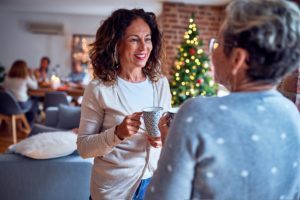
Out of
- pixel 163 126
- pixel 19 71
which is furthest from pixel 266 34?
pixel 19 71

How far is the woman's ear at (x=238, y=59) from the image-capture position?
0.67m

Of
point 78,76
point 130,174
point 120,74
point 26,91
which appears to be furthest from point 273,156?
point 78,76

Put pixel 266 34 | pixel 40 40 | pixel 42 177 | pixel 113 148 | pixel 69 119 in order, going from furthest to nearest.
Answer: pixel 40 40 → pixel 69 119 → pixel 42 177 → pixel 113 148 → pixel 266 34

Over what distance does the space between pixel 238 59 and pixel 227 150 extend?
0.19 m

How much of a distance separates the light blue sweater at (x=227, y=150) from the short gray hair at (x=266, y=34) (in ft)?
0.21

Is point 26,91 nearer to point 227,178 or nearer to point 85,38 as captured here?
point 85,38

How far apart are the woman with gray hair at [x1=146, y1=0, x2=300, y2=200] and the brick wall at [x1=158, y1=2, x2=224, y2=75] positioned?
4.43 metres

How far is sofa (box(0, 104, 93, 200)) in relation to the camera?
2.02m

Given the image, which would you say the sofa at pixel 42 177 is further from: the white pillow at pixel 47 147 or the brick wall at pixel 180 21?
the brick wall at pixel 180 21

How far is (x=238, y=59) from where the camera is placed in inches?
26.9

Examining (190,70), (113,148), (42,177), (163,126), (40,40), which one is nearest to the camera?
(163,126)

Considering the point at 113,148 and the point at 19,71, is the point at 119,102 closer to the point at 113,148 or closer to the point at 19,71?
the point at 113,148

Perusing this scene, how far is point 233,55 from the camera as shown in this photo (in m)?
0.69

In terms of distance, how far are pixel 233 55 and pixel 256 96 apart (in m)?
0.10
